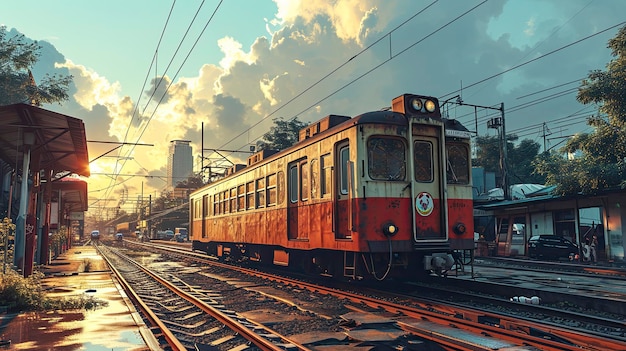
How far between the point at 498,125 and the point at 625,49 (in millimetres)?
11792

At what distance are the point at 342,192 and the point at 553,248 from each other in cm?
1607

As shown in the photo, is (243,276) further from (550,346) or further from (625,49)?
(625,49)

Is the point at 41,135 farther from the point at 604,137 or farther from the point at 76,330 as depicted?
the point at 604,137

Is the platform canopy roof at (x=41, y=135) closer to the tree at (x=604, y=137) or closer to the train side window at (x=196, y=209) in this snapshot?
the train side window at (x=196, y=209)

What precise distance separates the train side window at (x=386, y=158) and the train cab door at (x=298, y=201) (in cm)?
198

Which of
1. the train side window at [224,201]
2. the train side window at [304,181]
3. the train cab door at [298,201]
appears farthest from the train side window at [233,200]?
the train side window at [304,181]

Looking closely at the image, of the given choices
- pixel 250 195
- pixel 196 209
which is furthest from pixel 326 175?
pixel 196 209

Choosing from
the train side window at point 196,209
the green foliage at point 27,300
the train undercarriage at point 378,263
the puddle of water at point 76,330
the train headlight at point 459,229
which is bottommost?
A: the puddle of water at point 76,330

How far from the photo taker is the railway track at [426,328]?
5.47 meters

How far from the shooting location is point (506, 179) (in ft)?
91.1

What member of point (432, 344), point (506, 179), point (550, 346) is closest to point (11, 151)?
point (432, 344)

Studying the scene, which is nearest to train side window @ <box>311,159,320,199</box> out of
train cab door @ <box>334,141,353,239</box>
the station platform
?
train cab door @ <box>334,141,353,239</box>

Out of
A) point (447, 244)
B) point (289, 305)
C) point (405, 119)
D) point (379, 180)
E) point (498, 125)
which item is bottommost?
point (289, 305)

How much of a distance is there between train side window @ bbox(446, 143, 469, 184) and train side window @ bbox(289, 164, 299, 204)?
11.2ft
